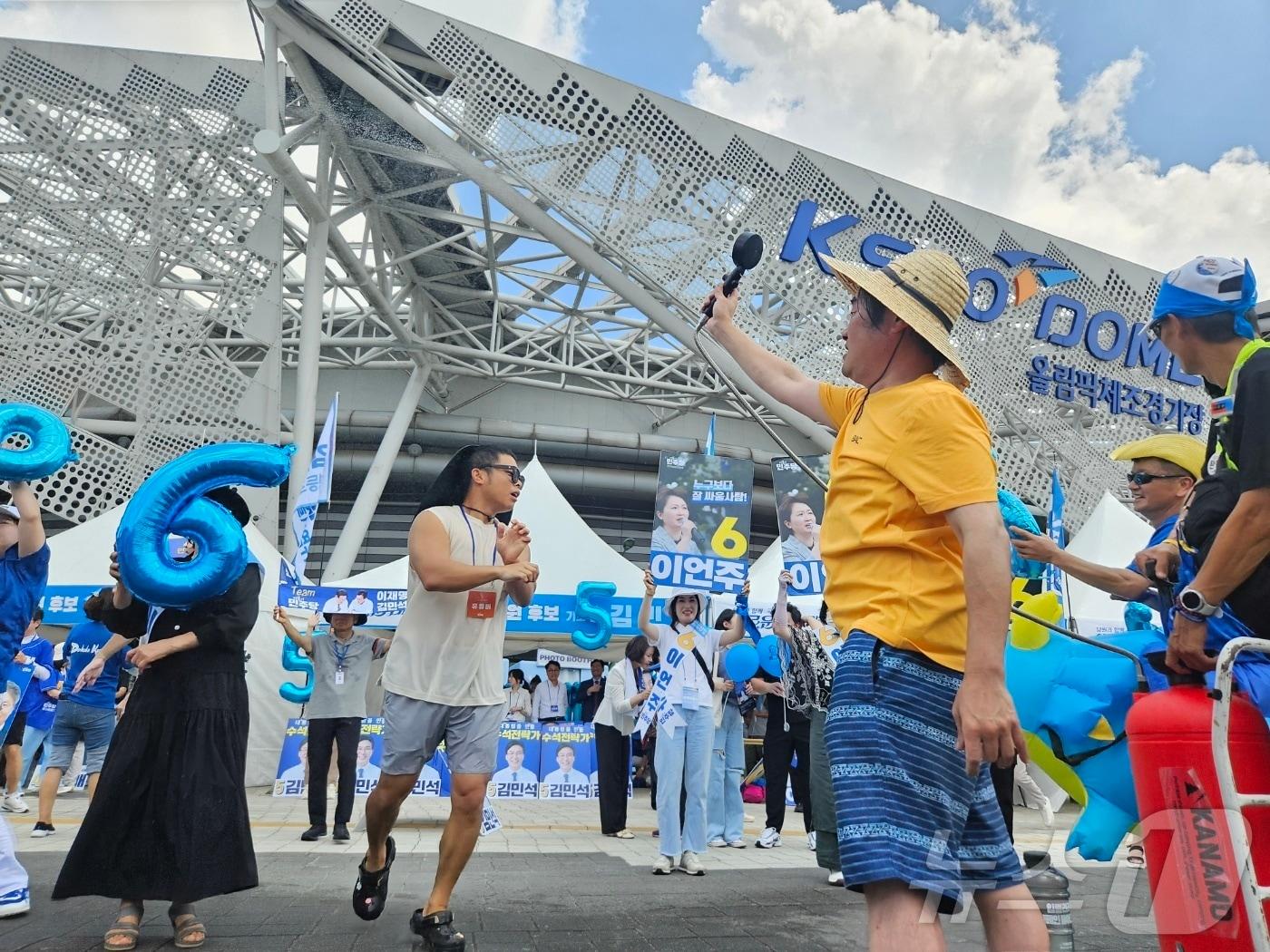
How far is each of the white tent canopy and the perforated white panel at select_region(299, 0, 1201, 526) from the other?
7125 mm

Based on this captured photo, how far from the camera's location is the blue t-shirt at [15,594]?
13.0 feet

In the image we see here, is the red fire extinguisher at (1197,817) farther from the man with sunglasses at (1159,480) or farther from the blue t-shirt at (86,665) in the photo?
the blue t-shirt at (86,665)

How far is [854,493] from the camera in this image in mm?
2039

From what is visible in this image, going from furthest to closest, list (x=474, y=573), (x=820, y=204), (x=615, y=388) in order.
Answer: (x=615, y=388), (x=820, y=204), (x=474, y=573)

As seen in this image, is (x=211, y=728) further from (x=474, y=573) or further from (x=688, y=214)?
(x=688, y=214)

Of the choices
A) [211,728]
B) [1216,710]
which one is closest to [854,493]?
[1216,710]

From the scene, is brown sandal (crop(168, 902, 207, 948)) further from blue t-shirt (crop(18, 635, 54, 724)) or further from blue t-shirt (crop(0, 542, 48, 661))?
blue t-shirt (crop(18, 635, 54, 724))

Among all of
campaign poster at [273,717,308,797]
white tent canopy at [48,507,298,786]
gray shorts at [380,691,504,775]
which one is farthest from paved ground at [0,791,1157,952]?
white tent canopy at [48,507,298,786]

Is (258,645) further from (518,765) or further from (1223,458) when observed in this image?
(1223,458)

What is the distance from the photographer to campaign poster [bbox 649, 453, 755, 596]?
7719 millimetres

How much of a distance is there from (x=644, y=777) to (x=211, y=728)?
35.2 ft

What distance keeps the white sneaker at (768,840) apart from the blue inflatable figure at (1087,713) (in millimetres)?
4645

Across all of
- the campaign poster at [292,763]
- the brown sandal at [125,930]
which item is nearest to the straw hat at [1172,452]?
the brown sandal at [125,930]

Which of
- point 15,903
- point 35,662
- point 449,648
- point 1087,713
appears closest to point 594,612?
point 35,662
